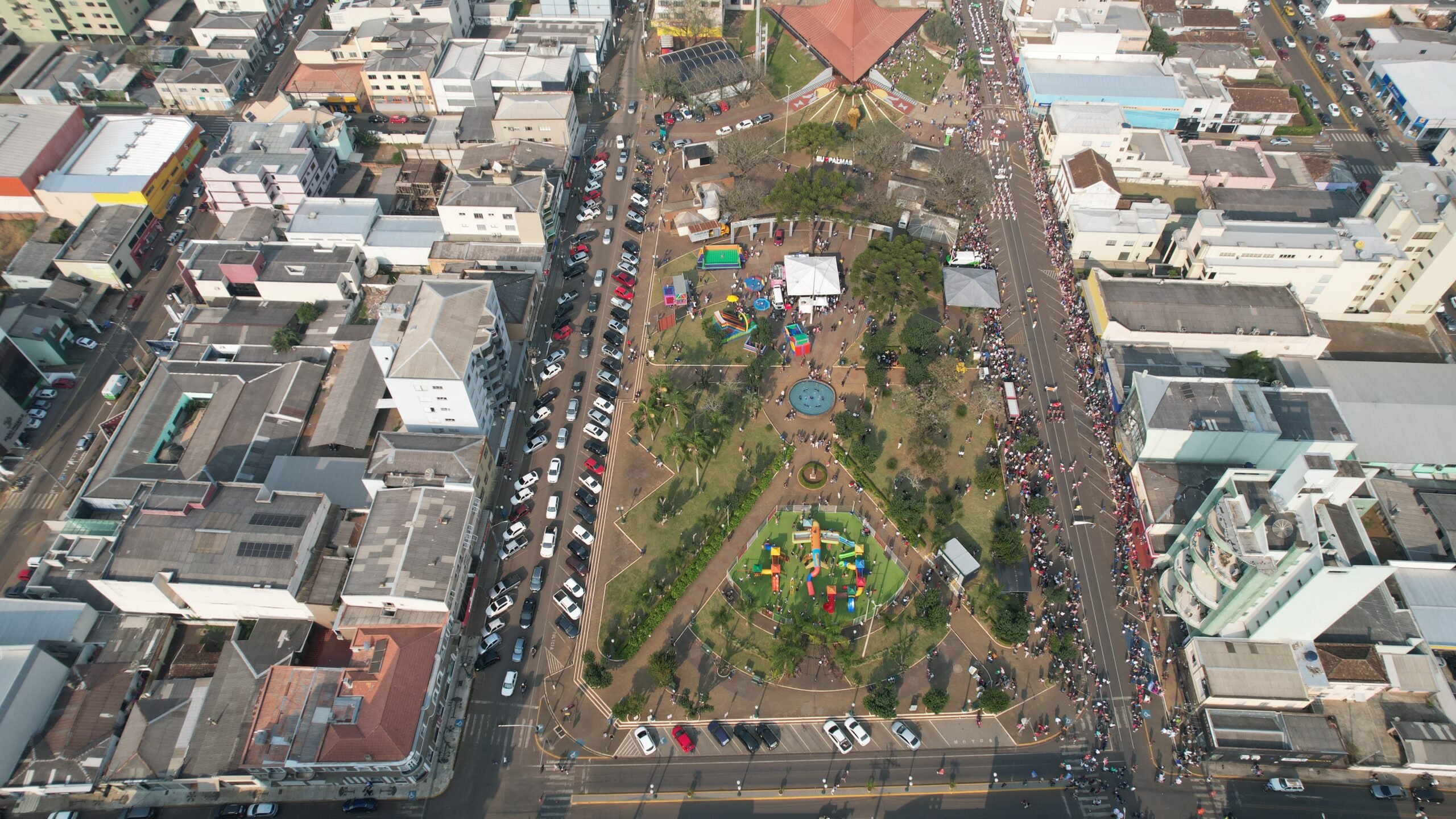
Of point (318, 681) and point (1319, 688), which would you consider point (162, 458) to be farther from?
point (1319, 688)

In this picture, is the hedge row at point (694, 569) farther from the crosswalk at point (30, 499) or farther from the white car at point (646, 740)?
the crosswalk at point (30, 499)

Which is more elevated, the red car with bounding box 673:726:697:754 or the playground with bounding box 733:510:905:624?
the playground with bounding box 733:510:905:624

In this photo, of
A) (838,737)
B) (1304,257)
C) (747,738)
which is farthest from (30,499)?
(1304,257)

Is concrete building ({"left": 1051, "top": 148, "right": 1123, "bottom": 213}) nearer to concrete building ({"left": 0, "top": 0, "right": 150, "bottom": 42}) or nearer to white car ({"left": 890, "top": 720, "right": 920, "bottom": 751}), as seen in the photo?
white car ({"left": 890, "top": 720, "right": 920, "bottom": 751})

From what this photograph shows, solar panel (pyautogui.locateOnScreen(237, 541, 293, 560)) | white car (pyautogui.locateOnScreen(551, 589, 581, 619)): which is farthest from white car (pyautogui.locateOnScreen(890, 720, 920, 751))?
solar panel (pyautogui.locateOnScreen(237, 541, 293, 560))

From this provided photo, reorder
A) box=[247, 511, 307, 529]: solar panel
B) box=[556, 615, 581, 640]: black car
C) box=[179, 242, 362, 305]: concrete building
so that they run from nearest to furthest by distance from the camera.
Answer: box=[247, 511, 307, 529]: solar panel < box=[556, 615, 581, 640]: black car < box=[179, 242, 362, 305]: concrete building

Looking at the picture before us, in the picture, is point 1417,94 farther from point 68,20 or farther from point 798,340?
point 68,20

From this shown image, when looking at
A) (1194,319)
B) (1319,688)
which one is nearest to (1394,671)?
(1319,688)
